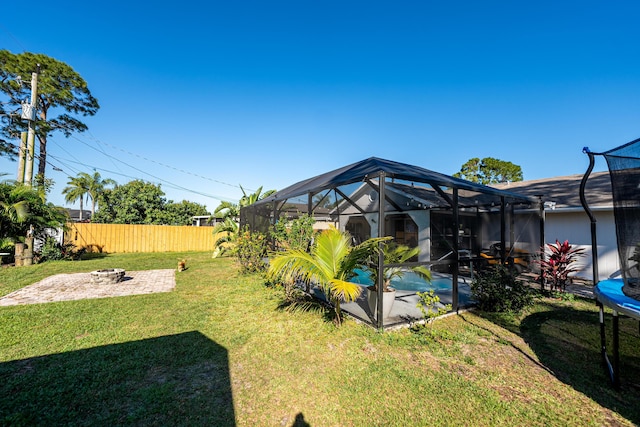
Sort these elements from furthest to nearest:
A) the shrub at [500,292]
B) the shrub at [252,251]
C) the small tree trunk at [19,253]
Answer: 1. the small tree trunk at [19,253]
2. the shrub at [252,251]
3. the shrub at [500,292]

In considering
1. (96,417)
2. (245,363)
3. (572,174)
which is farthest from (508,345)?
(572,174)

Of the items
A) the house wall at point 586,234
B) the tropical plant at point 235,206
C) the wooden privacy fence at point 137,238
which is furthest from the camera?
the wooden privacy fence at point 137,238

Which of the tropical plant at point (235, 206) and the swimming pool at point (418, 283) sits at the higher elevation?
the tropical plant at point (235, 206)

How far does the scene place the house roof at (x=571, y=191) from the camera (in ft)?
26.5

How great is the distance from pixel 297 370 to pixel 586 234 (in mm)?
9913

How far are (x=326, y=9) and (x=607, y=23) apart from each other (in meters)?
8.13

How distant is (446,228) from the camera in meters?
6.50

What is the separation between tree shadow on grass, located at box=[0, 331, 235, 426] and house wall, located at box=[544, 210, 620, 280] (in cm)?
1008

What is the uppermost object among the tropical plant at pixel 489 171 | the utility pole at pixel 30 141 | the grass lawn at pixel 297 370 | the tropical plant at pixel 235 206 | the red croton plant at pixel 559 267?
the tropical plant at pixel 489 171

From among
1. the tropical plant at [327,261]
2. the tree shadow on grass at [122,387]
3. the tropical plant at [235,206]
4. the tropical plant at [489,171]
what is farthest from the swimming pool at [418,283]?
the tropical plant at [489,171]

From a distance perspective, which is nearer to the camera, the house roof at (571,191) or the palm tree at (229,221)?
the house roof at (571,191)

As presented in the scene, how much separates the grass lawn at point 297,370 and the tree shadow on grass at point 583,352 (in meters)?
0.02

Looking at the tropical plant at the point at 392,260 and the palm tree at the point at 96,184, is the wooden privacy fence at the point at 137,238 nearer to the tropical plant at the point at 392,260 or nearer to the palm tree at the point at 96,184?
the tropical plant at the point at 392,260

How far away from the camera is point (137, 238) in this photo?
53.1 feet
